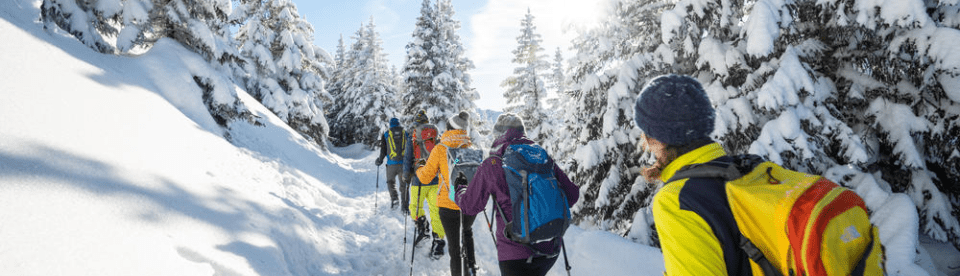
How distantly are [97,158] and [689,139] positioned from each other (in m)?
5.55

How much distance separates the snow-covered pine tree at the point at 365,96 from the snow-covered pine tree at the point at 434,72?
7914 mm

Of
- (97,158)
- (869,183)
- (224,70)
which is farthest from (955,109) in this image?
(224,70)

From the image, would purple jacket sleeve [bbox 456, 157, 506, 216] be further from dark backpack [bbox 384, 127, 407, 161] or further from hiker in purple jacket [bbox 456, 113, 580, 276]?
dark backpack [bbox 384, 127, 407, 161]

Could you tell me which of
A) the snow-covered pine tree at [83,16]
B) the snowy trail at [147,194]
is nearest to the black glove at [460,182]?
the snowy trail at [147,194]

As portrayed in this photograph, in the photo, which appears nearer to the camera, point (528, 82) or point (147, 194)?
point (147, 194)

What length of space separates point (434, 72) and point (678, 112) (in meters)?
21.3

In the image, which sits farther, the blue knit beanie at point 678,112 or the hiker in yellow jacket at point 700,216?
the blue knit beanie at point 678,112

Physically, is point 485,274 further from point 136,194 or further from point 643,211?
point 136,194

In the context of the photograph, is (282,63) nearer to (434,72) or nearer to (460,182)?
(434,72)

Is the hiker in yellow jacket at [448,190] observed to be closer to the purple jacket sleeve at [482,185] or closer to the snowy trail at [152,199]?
the snowy trail at [152,199]

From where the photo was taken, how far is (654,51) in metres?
7.46

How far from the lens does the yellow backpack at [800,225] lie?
1.01 m

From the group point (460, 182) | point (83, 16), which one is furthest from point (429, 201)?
point (83, 16)

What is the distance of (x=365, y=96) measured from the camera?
31.0 meters
